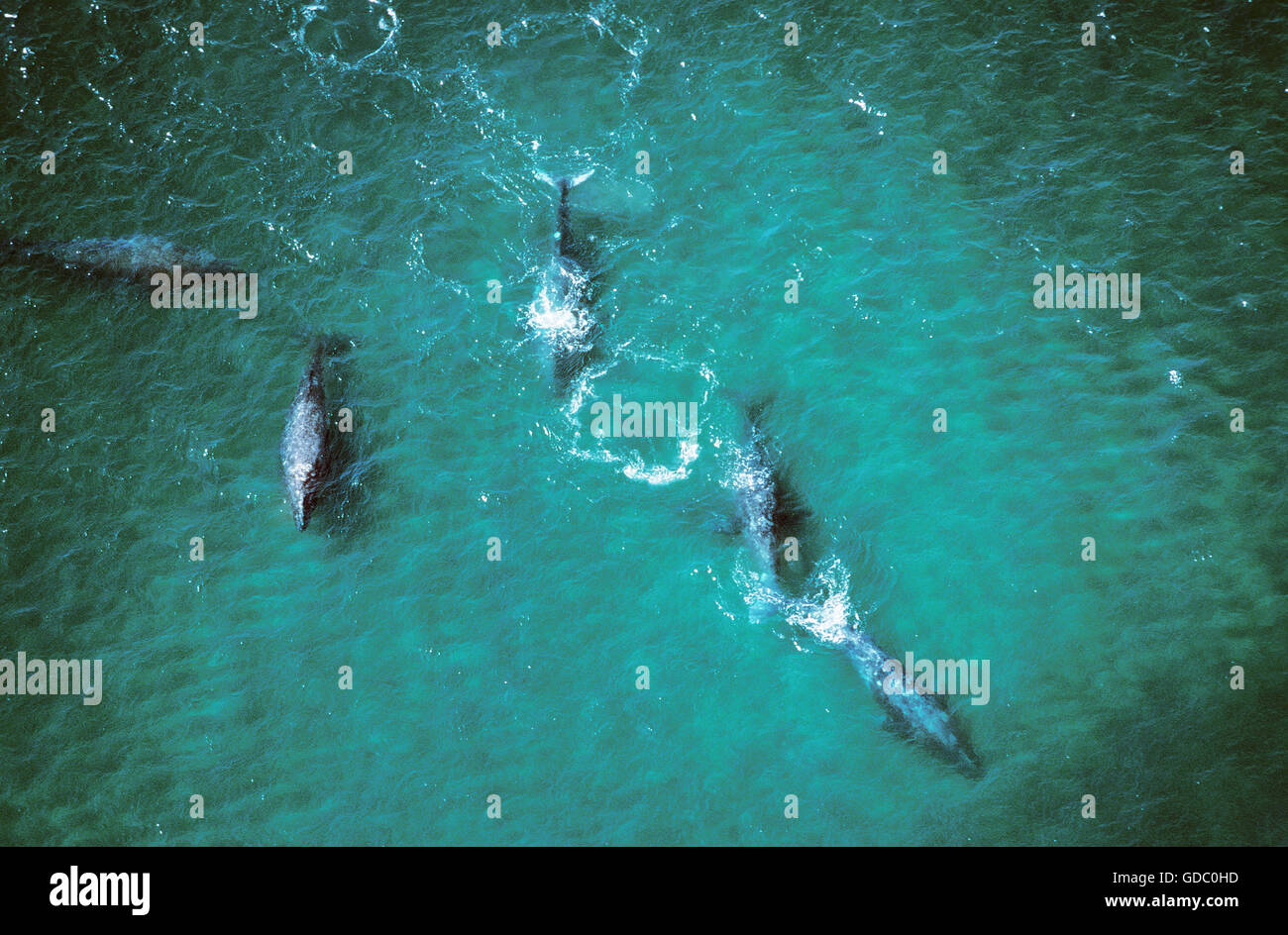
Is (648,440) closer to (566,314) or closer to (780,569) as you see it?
(566,314)

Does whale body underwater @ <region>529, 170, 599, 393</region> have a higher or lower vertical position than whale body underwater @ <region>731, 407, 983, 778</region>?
higher

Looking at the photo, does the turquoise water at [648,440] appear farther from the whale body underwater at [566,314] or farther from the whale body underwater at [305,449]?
the whale body underwater at [305,449]

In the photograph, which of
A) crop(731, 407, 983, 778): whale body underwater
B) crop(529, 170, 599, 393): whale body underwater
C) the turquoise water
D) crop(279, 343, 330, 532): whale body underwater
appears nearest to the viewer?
the turquoise water

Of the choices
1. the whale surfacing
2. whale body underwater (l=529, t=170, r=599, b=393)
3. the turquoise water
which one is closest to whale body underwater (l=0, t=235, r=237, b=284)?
the turquoise water

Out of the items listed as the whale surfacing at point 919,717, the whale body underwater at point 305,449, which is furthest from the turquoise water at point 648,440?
the whale body underwater at point 305,449

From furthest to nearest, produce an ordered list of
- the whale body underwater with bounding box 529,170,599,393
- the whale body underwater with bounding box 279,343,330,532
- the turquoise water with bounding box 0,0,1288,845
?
the whale body underwater with bounding box 529,170,599,393 → the whale body underwater with bounding box 279,343,330,532 → the turquoise water with bounding box 0,0,1288,845

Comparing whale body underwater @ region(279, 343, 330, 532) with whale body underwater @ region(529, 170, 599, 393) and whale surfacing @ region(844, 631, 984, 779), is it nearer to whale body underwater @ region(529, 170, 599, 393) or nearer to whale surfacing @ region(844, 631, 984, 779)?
whale body underwater @ region(529, 170, 599, 393)
